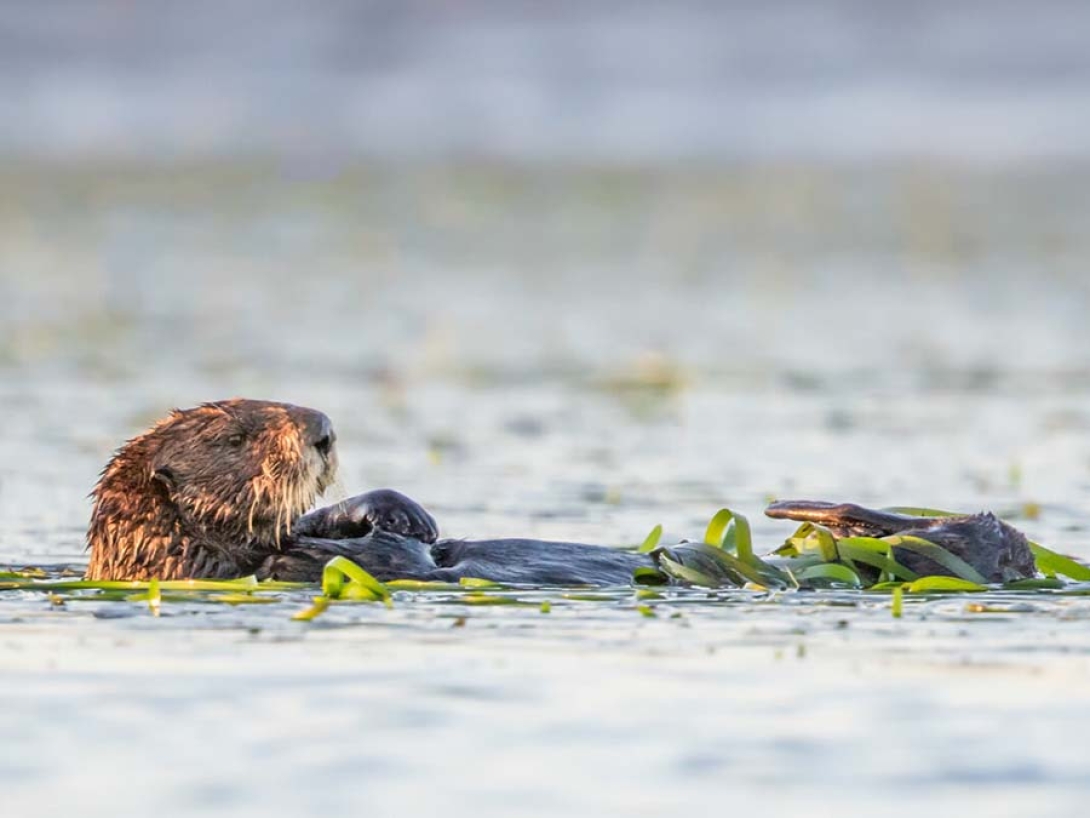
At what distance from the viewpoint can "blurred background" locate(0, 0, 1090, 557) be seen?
1205 centimetres

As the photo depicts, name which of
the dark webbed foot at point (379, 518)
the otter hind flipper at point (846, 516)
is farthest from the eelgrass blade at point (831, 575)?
the dark webbed foot at point (379, 518)

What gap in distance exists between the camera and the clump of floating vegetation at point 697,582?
7520 mm

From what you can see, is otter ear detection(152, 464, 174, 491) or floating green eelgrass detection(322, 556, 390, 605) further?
otter ear detection(152, 464, 174, 491)

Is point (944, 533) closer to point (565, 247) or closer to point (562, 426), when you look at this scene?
point (562, 426)

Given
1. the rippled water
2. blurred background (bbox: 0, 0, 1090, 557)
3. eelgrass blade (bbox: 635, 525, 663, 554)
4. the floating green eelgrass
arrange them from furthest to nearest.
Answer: blurred background (bbox: 0, 0, 1090, 557) < eelgrass blade (bbox: 635, 525, 663, 554) < the floating green eelgrass < the rippled water

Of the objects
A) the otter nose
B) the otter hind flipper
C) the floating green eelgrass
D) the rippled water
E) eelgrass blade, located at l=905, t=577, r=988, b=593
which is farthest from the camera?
the otter hind flipper

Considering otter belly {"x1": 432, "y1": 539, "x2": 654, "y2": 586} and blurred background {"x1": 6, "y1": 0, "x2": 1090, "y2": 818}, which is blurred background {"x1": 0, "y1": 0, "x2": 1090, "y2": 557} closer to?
blurred background {"x1": 6, "y1": 0, "x2": 1090, "y2": 818}

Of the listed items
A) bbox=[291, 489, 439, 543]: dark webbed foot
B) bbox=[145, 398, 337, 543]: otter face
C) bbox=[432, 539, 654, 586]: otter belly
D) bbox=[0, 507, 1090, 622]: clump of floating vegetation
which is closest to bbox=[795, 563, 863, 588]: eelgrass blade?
bbox=[0, 507, 1090, 622]: clump of floating vegetation

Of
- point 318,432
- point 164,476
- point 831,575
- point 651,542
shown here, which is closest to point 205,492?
point 164,476

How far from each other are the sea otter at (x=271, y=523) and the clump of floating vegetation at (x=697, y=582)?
66 mm

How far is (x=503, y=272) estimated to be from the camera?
2462cm

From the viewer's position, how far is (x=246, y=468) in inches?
309

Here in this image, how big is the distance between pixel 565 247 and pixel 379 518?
65.0 ft

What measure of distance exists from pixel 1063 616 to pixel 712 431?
5.68m
